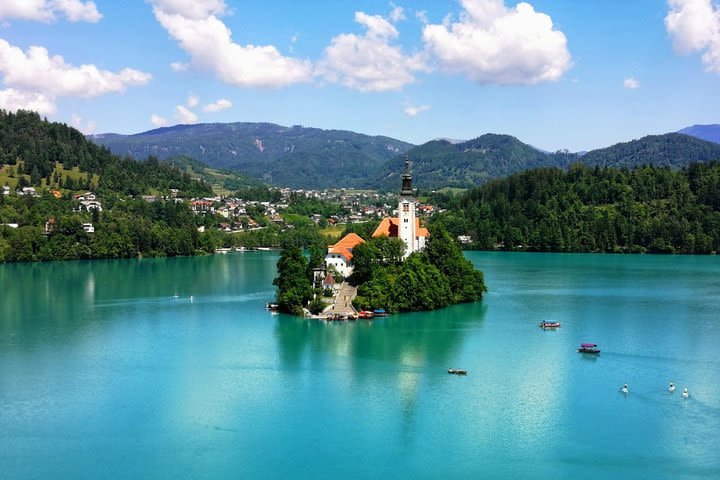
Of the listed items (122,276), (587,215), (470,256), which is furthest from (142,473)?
(587,215)

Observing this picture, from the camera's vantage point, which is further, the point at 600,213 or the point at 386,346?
the point at 600,213

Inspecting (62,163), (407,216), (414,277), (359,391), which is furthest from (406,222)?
(62,163)

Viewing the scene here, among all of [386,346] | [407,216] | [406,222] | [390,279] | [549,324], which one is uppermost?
[407,216]

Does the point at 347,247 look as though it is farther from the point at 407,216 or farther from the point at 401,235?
the point at 407,216

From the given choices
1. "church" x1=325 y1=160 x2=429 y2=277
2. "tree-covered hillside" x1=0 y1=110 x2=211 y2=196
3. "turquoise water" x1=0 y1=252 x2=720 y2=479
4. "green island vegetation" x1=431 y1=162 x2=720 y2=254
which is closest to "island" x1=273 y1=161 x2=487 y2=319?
"church" x1=325 y1=160 x2=429 y2=277

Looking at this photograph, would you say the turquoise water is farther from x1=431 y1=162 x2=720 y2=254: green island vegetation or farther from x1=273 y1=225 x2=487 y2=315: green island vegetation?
x1=431 y1=162 x2=720 y2=254: green island vegetation

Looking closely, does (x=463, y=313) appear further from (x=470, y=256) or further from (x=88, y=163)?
(x=88, y=163)

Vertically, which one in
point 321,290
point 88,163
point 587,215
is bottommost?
point 321,290

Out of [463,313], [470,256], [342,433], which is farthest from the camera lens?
[470,256]
